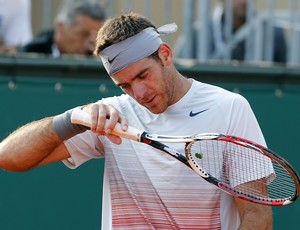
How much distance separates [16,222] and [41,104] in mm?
876

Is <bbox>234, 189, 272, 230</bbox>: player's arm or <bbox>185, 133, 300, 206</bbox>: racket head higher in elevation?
<bbox>185, 133, 300, 206</bbox>: racket head

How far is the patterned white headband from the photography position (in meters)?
4.71

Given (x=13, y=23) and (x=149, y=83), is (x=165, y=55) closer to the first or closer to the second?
(x=149, y=83)

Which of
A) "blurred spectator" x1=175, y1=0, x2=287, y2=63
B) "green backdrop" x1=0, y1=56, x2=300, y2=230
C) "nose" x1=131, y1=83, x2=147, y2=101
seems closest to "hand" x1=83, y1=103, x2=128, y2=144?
"nose" x1=131, y1=83, x2=147, y2=101

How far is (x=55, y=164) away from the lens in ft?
23.7

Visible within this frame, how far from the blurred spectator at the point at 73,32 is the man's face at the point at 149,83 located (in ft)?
10.0

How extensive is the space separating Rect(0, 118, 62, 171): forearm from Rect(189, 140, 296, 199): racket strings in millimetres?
706

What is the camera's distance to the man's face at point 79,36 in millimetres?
7828

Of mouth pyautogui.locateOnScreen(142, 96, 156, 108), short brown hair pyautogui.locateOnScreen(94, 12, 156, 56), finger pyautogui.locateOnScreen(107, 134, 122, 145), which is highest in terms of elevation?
short brown hair pyautogui.locateOnScreen(94, 12, 156, 56)

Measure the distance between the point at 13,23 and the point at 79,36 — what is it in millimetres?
575

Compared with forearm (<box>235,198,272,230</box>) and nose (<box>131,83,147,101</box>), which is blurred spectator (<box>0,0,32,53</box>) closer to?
nose (<box>131,83,147,101</box>)

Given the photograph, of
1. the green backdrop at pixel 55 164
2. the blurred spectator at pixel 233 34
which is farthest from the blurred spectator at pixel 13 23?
the blurred spectator at pixel 233 34

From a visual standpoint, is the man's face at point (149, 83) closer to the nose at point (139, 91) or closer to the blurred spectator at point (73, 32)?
the nose at point (139, 91)

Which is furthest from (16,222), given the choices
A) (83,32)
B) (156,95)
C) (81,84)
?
(156,95)
